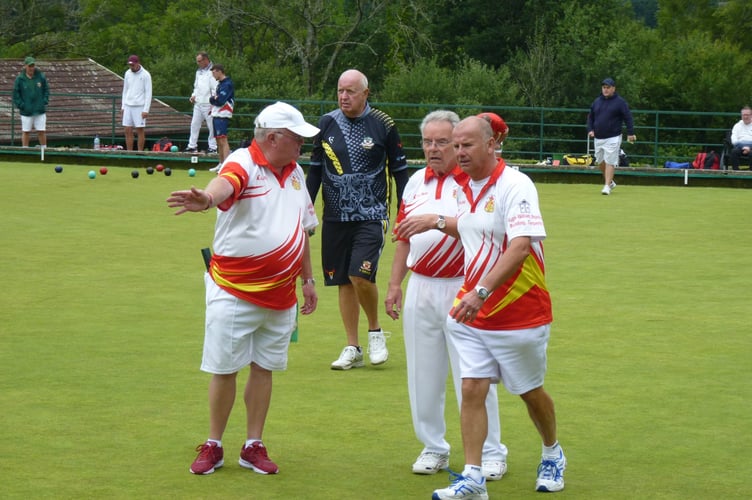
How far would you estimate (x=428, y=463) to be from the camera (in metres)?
6.82

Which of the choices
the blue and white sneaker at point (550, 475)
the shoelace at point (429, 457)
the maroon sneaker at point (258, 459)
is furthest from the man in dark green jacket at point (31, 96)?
the blue and white sneaker at point (550, 475)

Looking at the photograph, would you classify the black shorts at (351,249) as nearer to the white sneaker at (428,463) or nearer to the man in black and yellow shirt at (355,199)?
the man in black and yellow shirt at (355,199)

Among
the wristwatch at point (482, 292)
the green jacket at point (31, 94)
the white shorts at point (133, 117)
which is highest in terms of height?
the green jacket at point (31, 94)

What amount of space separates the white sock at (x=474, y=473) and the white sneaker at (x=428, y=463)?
690mm

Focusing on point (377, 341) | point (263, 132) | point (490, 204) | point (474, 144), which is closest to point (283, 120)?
point (263, 132)

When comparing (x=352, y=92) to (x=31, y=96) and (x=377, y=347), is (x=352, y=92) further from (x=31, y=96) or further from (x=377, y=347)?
(x=31, y=96)

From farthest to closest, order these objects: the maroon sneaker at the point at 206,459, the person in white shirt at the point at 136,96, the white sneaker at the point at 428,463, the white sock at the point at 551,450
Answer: the person in white shirt at the point at 136,96, the white sneaker at the point at 428,463, the maroon sneaker at the point at 206,459, the white sock at the point at 551,450

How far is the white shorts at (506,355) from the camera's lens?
20.1ft

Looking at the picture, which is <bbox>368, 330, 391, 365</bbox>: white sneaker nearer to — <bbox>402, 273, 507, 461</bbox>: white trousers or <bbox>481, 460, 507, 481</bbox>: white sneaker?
<bbox>402, 273, 507, 461</bbox>: white trousers

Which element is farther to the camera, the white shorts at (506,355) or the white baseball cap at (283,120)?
the white baseball cap at (283,120)

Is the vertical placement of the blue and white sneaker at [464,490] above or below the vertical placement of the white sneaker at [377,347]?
below

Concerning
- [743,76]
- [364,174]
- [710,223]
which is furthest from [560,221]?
[743,76]

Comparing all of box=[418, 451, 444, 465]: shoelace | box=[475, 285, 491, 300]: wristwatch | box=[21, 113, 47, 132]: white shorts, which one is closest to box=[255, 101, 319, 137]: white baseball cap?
box=[475, 285, 491, 300]: wristwatch

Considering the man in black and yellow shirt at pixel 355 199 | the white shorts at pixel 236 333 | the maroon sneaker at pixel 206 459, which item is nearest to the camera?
the white shorts at pixel 236 333
